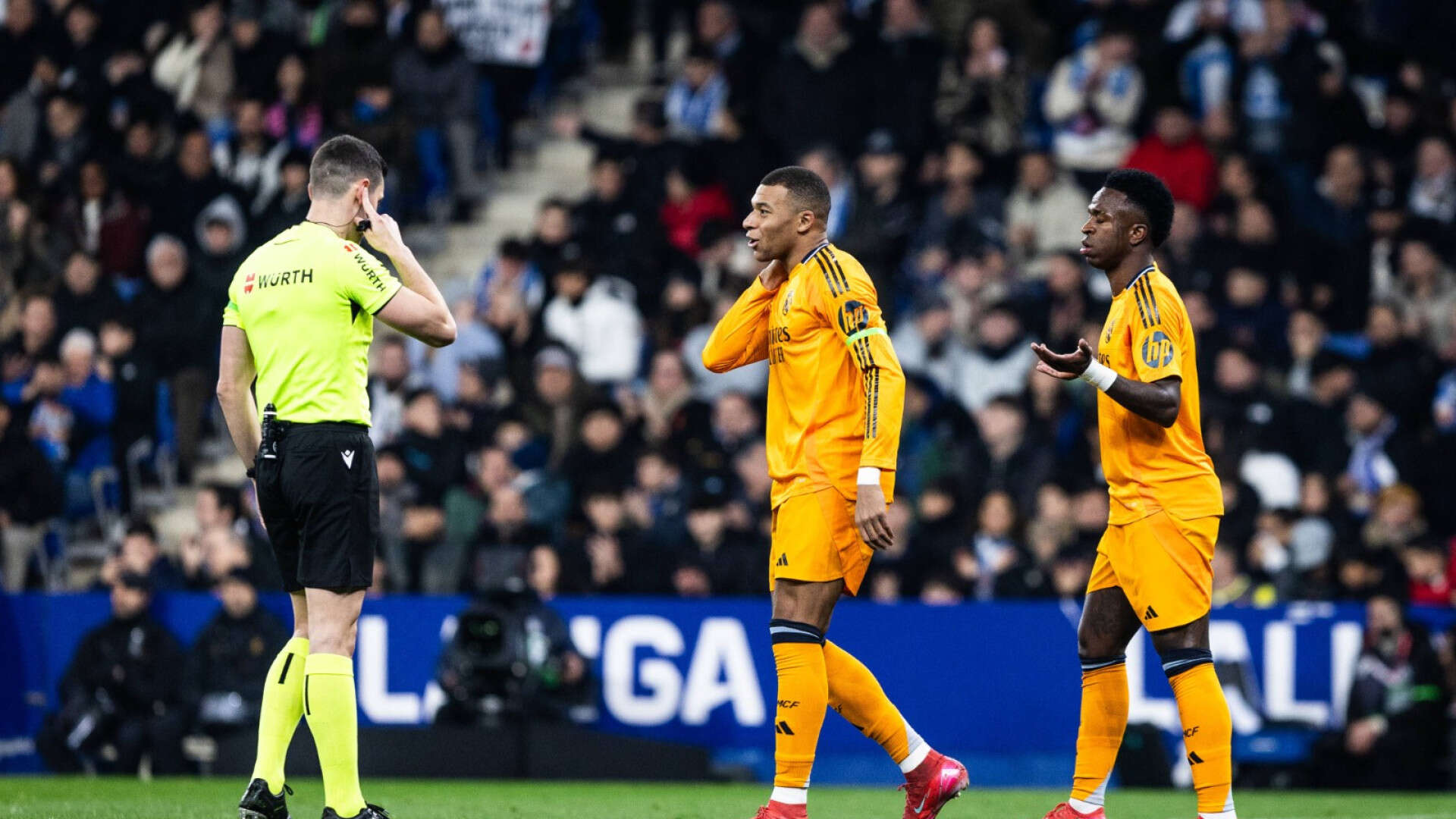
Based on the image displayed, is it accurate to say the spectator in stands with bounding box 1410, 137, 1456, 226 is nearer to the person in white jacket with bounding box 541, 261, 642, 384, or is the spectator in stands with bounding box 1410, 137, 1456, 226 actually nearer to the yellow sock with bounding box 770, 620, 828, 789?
the person in white jacket with bounding box 541, 261, 642, 384

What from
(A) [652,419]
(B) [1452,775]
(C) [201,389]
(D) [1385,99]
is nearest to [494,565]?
(A) [652,419]

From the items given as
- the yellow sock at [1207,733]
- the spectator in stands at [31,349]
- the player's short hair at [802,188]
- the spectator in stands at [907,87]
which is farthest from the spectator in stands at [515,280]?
the yellow sock at [1207,733]

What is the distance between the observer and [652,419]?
14.7 metres

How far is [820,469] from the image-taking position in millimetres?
7410

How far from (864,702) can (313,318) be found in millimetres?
2602

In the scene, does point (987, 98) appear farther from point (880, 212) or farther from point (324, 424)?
point (324, 424)

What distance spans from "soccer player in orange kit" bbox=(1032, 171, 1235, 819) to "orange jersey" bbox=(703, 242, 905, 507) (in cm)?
66

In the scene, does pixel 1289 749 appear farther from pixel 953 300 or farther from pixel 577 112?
pixel 577 112

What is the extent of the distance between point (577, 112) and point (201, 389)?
531 centimetres

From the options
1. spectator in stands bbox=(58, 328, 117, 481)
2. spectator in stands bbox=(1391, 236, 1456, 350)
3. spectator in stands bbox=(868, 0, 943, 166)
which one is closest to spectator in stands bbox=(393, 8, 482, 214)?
spectator in stands bbox=(58, 328, 117, 481)

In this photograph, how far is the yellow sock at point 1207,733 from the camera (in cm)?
714

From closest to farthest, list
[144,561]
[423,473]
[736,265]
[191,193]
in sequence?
[144,561] < [423,473] < [736,265] < [191,193]

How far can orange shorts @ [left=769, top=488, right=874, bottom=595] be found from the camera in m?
7.33

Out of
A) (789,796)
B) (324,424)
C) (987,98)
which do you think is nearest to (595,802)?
(789,796)
